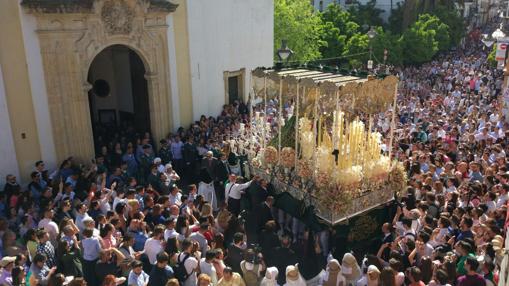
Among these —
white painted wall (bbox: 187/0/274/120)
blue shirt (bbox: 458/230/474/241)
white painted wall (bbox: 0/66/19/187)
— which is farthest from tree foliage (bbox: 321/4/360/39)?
blue shirt (bbox: 458/230/474/241)

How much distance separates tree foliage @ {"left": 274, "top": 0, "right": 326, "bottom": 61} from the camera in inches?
1069

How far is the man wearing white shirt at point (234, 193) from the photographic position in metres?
9.59

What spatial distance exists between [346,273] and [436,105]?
13.3 m

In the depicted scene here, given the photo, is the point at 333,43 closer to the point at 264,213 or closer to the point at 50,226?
the point at 264,213

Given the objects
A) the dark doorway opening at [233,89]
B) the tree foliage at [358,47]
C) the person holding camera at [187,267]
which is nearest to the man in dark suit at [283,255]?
the person holding camera at [187,267]

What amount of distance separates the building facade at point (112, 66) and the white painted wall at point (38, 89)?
0.02m

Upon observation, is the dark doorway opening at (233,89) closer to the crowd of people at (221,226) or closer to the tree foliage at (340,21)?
the crowd of people at (221,226)

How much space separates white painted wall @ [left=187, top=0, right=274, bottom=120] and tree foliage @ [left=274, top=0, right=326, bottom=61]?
8276 millimetres

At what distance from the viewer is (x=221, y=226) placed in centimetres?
804

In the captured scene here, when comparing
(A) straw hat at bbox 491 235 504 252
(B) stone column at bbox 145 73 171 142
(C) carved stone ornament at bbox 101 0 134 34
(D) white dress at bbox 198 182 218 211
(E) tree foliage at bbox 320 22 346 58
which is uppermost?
(C) carved stone ornament at bbox 101 0 134 34

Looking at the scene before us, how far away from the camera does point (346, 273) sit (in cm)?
648

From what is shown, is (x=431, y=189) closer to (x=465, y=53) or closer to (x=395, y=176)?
(x=395, y=176)

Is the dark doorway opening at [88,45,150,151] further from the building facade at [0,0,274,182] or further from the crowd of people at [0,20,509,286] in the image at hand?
the crowd of people at [0,20,509,286]

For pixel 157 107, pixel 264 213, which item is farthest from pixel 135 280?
pixel 157 107
